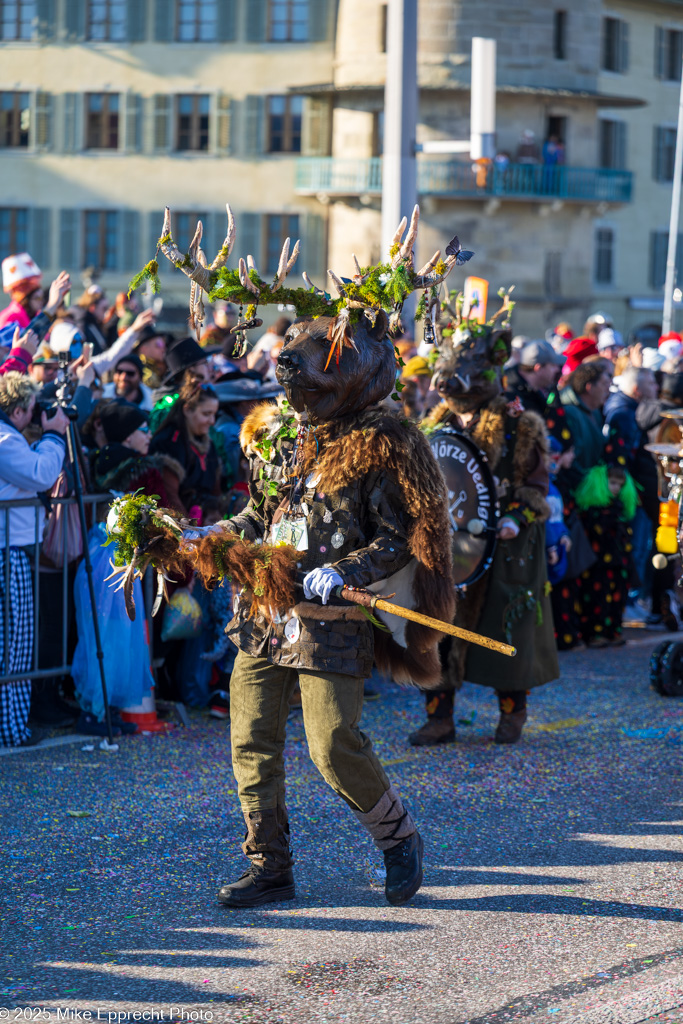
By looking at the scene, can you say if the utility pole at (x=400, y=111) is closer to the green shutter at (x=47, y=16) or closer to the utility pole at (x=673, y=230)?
the utility pole at (x=673, y=230)

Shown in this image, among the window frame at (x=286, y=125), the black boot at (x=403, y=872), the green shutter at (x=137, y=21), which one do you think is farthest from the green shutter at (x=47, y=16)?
the black boot at (x=403, y=872)

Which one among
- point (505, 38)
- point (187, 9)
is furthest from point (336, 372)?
point (187, 9)

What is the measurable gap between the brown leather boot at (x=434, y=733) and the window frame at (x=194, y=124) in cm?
3551

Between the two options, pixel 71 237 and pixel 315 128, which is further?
pixel 71 237

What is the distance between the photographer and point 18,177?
4059 centimetres

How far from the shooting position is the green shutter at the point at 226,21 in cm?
3916

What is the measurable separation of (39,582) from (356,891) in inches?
113

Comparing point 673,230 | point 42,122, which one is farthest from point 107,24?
point 673,230

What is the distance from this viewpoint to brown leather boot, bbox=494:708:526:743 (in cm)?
681

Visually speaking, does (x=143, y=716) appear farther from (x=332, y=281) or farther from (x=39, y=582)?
(x=332, y=281)

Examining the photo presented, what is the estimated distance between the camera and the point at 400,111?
11438 millimetres

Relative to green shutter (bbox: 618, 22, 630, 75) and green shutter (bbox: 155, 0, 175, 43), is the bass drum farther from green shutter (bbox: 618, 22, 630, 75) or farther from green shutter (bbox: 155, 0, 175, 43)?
green shutter (bbox: 618, 22, 630, 75)

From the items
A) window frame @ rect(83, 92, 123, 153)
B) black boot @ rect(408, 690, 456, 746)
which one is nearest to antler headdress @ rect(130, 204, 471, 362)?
black boot @ rect(408, 690, 456, 746)

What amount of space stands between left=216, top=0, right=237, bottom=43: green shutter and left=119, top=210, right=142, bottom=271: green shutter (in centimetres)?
569
